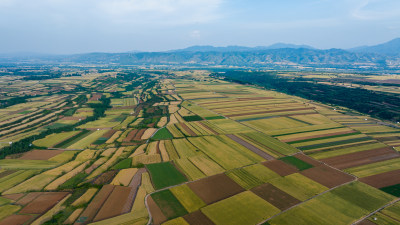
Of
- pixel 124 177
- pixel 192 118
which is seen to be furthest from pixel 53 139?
pixel 192 118

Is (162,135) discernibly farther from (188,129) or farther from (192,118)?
(192,118)

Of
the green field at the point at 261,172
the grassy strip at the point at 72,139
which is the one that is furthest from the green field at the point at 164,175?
the grassy strip at the point at 72,139

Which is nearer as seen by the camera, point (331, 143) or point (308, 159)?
point (308, 159)

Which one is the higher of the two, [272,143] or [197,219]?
[272,143]

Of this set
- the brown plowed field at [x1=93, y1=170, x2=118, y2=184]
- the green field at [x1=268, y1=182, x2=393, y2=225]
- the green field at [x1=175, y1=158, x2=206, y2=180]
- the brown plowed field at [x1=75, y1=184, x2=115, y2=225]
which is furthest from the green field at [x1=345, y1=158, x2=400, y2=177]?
the brown plowed field at [x1=93, y1=170, x2=118, y2=184]

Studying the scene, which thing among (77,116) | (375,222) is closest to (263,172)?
(375,222)

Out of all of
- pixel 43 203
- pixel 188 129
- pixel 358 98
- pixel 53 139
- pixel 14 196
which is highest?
pixel 358 98

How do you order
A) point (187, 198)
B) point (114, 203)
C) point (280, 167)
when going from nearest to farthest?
point (114, 203)
point (187, 198)
point (280, 167)

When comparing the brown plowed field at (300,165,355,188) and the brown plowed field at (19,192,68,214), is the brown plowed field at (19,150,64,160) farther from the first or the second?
the brown plowed field at (300,165,355,188)
